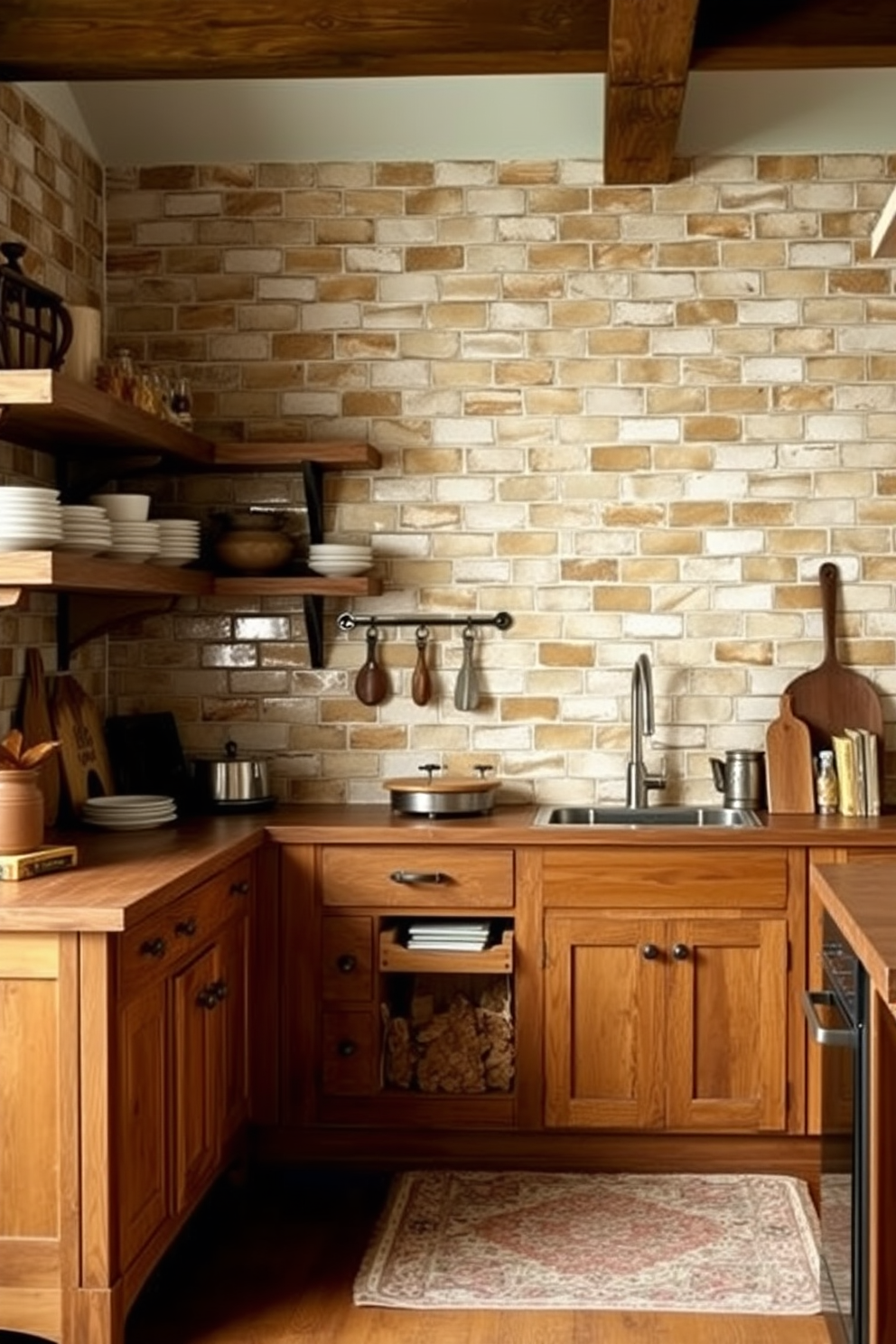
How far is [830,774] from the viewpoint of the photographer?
489cm

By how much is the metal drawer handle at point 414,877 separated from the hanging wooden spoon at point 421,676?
2.24ft

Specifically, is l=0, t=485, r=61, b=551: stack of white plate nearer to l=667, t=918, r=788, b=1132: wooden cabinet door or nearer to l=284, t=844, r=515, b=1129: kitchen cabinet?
l=284, t=844, r=515, b=1129: kitchen cabinet

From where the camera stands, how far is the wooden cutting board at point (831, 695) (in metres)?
5.02

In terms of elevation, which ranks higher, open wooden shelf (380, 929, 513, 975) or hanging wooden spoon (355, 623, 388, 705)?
hanging wooden spoon (355, 623, 388, 705)

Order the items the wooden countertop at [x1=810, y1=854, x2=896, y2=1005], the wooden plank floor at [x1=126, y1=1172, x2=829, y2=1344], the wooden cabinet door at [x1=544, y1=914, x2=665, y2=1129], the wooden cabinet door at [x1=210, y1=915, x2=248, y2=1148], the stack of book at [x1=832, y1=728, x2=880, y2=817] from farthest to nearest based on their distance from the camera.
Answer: the stack of book at [x1=832, y1=728, x2=880, y2=817] → the wooden cabinet door at [x1=544, y1=914, x2=665, y2=1129] → the wooden cabinet door at [x1=210, y1=915, x2=248, y2=1148] → the wooden plank floor at [x1=126, y1=1172, x2=829, y2=1344] → the wooden countertop at [x1=810, y1=854, x2=896, y2=1005]

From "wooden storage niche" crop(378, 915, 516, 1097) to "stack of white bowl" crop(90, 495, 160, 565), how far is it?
1167 millimetres

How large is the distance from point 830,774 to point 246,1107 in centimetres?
180

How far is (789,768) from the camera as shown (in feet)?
16.2

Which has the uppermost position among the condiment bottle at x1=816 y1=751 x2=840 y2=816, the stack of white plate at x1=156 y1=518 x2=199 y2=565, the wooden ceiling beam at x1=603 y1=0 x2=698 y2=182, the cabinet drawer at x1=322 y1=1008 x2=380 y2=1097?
the wooden ceiling beam at x1=603 y1=0 x2=698 y2=182

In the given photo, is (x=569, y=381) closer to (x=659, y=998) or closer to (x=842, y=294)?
(x=842, y=294)

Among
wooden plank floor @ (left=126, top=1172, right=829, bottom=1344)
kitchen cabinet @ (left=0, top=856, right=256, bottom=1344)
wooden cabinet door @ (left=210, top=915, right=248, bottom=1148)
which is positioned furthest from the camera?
wooden cabinet door @ (left=210, top=915, right=248, bottom=1148)

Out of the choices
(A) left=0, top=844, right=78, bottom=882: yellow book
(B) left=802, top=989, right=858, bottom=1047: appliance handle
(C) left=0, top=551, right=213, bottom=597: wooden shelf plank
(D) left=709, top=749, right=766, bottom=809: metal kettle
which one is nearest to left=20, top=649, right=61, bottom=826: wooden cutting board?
(C) left=0, top=551, right=213, bottom=597: wooden shelf plank

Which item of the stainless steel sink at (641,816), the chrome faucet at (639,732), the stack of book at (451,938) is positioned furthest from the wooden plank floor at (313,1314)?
the chrome faucet at (639,732)

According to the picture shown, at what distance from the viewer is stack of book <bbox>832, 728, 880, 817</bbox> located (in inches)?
190
